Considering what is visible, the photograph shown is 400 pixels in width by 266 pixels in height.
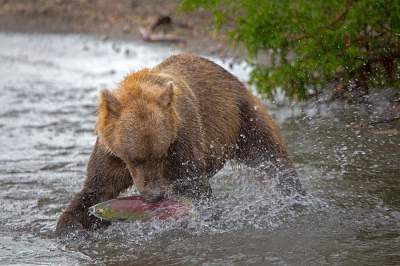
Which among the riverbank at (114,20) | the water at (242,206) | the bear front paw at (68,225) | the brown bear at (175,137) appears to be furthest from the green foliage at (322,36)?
the riverbank at (114,20)

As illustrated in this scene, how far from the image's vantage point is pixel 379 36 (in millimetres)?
8695

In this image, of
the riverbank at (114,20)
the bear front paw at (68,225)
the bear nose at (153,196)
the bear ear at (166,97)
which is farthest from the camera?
the riverbank at (114,20)

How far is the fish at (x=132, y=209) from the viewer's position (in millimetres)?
5844

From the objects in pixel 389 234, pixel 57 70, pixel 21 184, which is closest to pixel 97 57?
pixel 57 70

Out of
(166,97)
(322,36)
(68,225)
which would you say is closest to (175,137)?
(166,97)

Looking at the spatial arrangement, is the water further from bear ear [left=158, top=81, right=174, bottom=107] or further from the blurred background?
bear ear [left=158, top=81, right=174, bottom=107]

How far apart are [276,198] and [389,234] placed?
136cm

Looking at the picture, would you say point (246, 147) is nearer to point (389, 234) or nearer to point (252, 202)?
point (252, 202)

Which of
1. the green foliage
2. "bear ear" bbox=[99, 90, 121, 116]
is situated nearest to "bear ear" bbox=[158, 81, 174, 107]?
"bear ear" bbox=[99, 90, 121, 116]

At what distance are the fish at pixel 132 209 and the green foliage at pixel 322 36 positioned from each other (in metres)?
3.03

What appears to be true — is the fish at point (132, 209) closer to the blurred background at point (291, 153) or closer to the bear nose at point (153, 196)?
the bear nose at point (153, 196)

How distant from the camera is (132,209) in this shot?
5.86m

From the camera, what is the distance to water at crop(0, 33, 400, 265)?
5.75 meters

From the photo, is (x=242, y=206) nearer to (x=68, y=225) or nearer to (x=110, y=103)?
(x=68, y=225)
